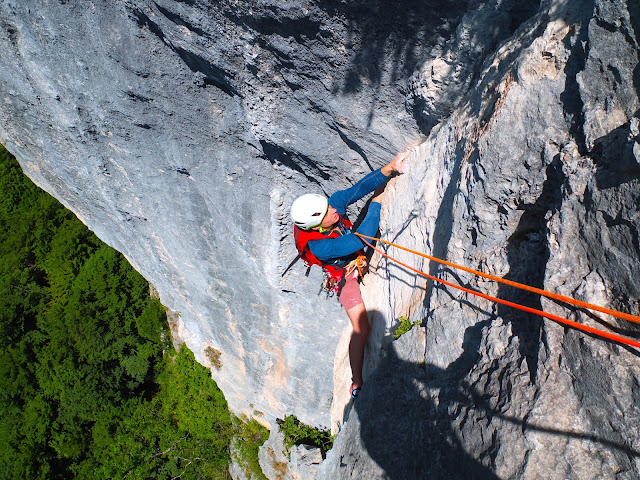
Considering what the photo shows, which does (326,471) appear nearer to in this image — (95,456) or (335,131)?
(335,131)

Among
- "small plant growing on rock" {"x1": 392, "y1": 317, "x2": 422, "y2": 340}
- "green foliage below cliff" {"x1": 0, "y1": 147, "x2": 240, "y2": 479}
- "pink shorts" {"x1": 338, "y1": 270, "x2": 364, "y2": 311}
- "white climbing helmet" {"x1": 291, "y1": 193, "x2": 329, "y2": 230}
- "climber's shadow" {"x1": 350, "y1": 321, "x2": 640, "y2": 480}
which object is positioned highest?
"white climbing helmet" {"x1": 291, "y1": 193, "x2": 329, "y2": 230}

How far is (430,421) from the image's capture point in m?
2.23

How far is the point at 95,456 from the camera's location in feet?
36.6

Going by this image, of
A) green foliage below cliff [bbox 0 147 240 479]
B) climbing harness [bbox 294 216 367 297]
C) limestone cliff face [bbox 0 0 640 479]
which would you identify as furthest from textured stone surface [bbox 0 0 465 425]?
green foliage below cliff [bbox 0 147 240 479]

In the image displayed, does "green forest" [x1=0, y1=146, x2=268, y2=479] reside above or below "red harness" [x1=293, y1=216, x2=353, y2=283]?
below

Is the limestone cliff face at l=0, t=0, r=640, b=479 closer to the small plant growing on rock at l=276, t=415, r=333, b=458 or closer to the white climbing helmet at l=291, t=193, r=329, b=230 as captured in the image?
the white climbing helmet at l=291, t=193, r=329, b=230

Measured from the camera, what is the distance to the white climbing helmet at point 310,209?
11.3 ft

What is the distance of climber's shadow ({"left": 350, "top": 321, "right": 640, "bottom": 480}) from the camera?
183 centimetres

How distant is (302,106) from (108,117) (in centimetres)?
213

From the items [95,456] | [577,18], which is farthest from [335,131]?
[95,456]

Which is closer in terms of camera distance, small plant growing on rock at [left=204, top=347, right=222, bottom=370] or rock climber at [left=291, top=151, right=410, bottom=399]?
rock climber at [left=291, top=151, right=410, bottom=399]

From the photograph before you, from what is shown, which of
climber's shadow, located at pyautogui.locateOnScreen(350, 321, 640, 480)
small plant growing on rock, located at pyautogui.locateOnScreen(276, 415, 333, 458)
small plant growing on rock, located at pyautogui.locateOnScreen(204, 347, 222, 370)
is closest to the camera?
climber's shadow, located at pyautogui.locateOnScreen(350, 321, 640, 480)

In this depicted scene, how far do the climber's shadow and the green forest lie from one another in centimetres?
786

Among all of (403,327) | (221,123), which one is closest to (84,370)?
(221,123)
